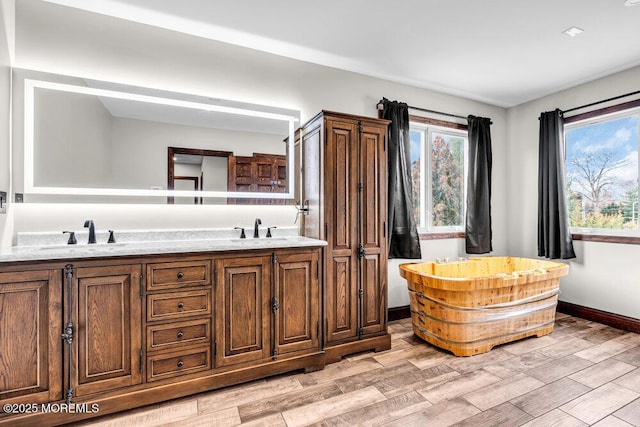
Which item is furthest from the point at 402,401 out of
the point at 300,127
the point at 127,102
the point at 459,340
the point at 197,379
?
the point at 127,102

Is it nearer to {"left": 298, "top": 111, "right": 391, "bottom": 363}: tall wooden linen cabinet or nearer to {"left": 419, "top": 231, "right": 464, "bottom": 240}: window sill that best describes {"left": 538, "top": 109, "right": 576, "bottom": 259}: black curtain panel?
{"left": 419, "top": 231, "right": 464, "bottom": 240}: window sill

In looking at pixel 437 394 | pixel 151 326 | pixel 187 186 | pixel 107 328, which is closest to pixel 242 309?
pixel 151 326

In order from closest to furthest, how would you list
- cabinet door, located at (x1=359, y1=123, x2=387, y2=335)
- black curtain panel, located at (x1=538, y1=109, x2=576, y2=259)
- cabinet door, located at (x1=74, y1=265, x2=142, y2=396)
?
cabinet door, located at (x1=74, y1=265, x2=142, y2=396), cabinet door, located at (x1=359, y1=123, x2=387, y2=335), black curtain panel, located at (x1=538, y1=109, x2=576, y2=259)

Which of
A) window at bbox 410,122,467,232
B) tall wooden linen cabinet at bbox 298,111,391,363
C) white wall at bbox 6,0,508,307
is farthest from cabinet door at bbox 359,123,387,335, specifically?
window at bbox 410,122,467,232

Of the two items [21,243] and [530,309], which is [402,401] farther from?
[21,243]

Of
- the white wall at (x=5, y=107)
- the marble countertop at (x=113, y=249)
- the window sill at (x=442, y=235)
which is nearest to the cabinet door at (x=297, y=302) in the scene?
the marble countertop at (x=113, y=249)

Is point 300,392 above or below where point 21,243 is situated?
below

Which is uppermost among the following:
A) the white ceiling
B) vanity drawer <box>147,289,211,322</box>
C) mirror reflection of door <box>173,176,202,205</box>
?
the white ceiling

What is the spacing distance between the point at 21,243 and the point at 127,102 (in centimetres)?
119

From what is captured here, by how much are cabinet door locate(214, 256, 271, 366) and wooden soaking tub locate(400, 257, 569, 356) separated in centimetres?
138

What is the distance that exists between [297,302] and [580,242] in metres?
3.34

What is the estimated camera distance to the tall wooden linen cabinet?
259cm

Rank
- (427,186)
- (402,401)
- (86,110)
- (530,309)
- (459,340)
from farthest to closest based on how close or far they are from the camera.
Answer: (427,186), (530,309), (459,340), (86,110), (402,401)

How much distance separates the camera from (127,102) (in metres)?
2.44
